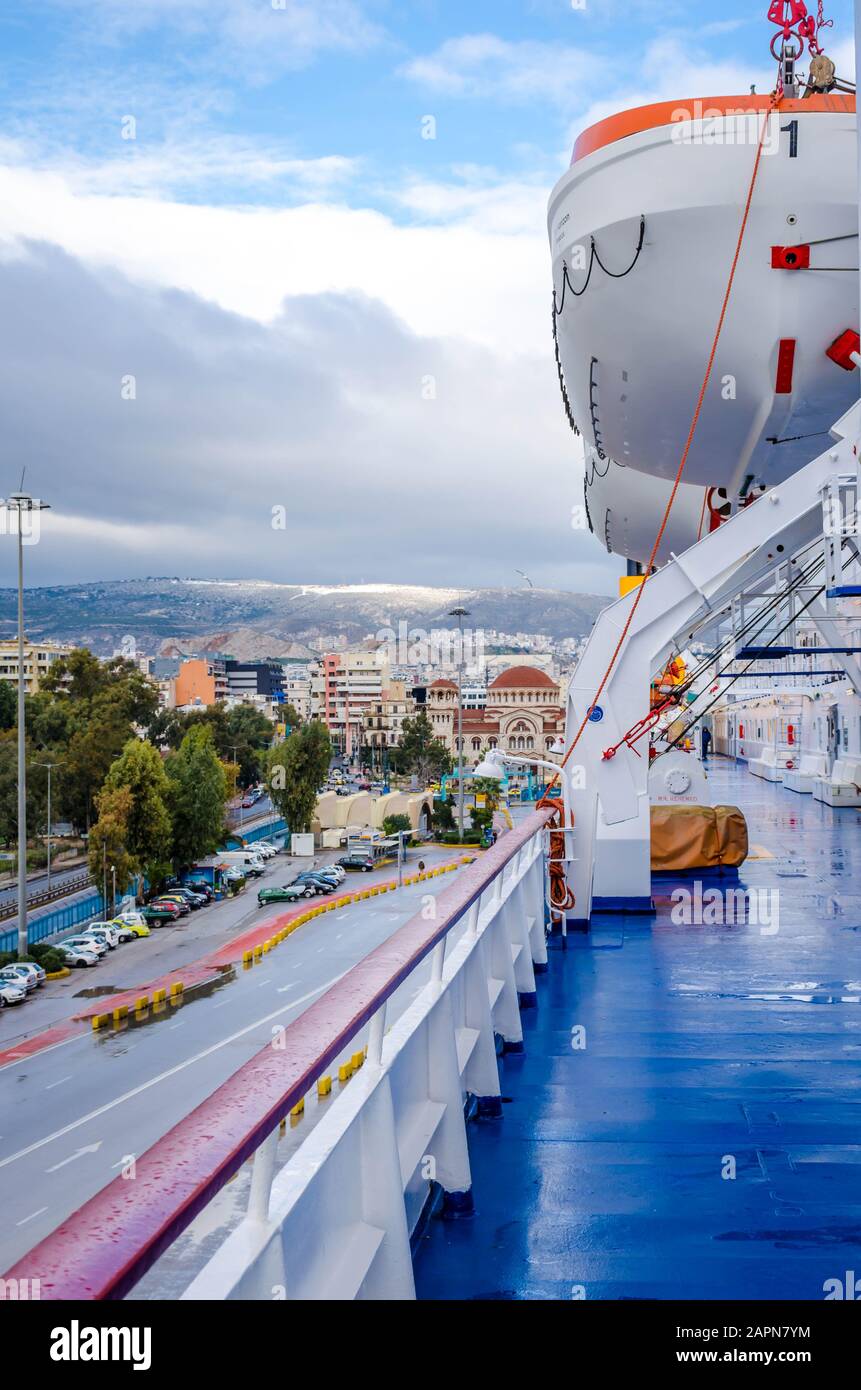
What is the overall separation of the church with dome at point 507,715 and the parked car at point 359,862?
33.1 m

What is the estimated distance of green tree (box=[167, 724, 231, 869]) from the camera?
42562mm

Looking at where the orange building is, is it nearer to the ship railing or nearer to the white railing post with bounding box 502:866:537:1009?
the white railing post with bounding box 502:866:537:1009

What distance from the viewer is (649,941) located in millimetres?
5340

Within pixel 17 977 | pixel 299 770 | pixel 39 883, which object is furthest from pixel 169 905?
pixel 299 770

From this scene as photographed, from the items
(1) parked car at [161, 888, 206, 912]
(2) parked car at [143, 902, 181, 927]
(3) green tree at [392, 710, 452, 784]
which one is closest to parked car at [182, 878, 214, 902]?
(1) parked car at [161, 888, 206, 912]

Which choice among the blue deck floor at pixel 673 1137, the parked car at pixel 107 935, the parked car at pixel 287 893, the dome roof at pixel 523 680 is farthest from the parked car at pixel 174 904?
the dome roof at pixel 523 680

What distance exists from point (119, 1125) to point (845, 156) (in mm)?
18806

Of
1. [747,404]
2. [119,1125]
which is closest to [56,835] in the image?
[119,1125]

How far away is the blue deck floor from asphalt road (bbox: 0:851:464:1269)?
9.38 metres

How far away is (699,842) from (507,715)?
84.2m

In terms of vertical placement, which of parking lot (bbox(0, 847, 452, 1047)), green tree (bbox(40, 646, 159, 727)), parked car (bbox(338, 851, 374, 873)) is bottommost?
parking lot (bbox(0, 847, 452, 1047))

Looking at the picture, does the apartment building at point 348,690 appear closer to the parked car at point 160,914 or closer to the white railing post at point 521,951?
the parked car at point 160,914

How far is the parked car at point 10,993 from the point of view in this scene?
28828mm
